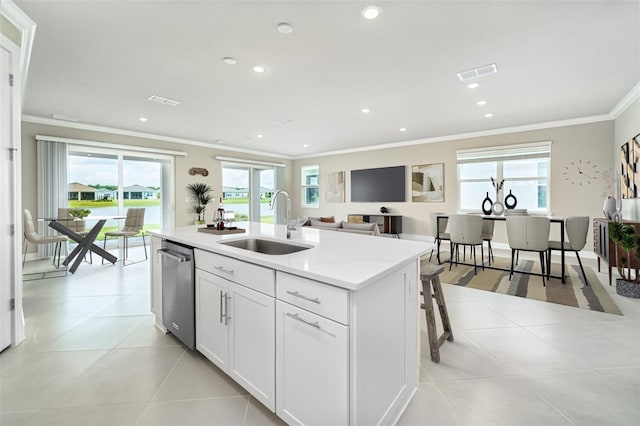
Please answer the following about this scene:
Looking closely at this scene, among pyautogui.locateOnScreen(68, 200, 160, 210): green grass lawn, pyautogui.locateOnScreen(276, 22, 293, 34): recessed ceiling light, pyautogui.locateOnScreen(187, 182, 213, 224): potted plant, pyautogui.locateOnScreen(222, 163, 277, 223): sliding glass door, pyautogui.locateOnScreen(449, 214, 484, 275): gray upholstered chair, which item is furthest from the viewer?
pyautogui.locateOnScreen(222, 163, 277, 223): sliding glass door

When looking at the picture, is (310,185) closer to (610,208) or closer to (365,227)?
(365,227)

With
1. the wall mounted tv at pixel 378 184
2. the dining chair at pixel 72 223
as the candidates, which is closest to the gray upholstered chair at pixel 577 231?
the wall mounted tv at pixel 378 184

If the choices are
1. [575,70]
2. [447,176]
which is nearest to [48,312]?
[575,70]

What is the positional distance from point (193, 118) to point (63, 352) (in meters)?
4.15

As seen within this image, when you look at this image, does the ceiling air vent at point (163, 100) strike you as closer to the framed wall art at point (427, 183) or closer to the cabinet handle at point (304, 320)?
the cabinet handle at point (304, 320)

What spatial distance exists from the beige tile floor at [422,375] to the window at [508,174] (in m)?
3.49

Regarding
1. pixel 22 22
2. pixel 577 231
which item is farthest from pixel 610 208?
pixel 22 22

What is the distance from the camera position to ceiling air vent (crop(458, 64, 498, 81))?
3.15 metres

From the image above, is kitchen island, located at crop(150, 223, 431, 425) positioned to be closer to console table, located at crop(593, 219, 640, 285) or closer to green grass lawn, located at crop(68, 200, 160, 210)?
console table, located at crop(593, 219, 640, 285)

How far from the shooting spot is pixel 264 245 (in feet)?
7.63

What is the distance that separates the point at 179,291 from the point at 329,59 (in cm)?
259

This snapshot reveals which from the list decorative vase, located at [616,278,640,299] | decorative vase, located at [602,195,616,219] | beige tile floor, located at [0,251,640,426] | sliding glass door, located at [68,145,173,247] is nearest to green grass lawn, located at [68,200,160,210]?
sliding glass door, located at [68,145,173,247]

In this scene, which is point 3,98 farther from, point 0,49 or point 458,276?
point 458,276

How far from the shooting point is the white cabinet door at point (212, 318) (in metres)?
1.71
